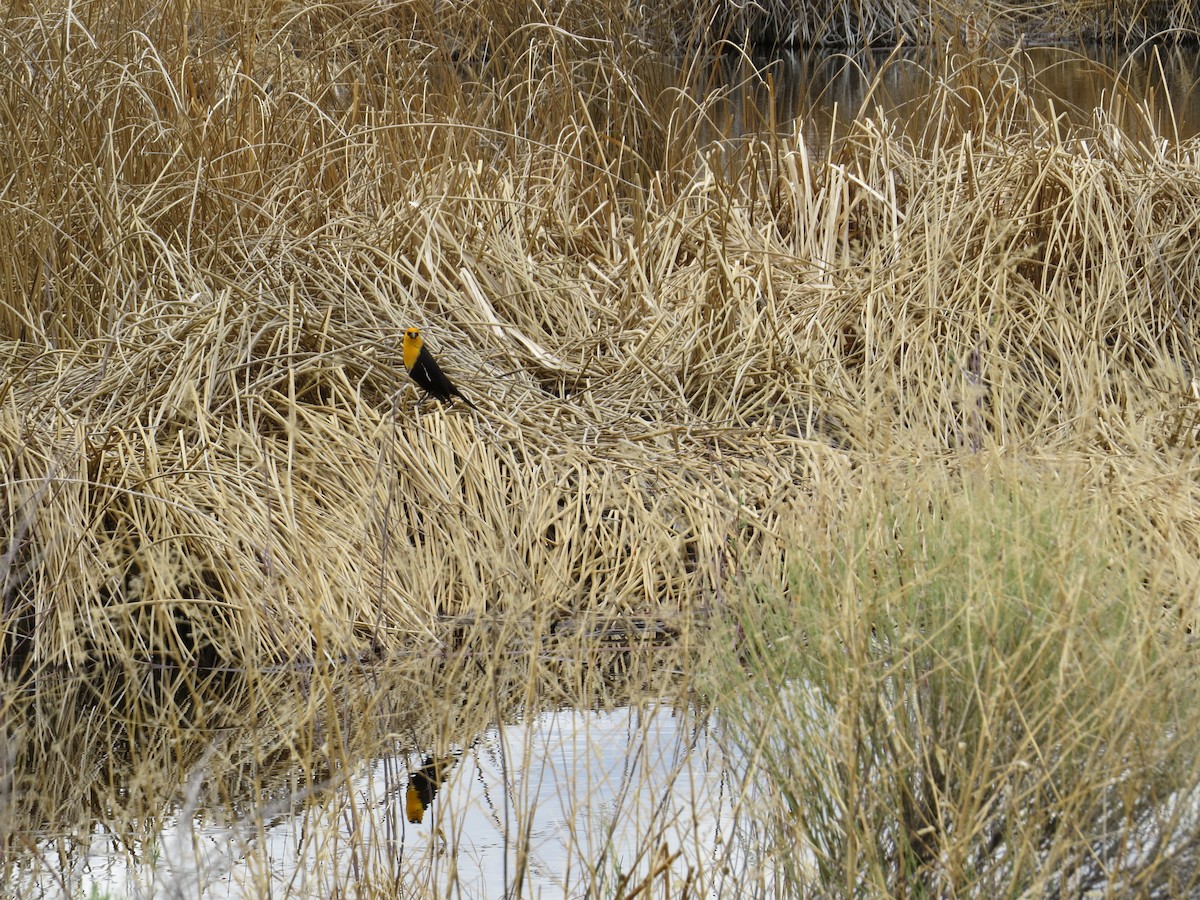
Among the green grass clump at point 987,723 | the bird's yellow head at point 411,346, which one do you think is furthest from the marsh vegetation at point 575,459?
the bird's yellow head at point 411,346

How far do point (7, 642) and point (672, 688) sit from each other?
1.25 meters

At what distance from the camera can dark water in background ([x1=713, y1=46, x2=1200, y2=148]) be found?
442cm

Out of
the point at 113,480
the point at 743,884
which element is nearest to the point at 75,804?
the point at 113,480

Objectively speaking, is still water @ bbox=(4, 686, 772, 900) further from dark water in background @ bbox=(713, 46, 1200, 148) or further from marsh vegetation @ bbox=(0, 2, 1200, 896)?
dark water in background @ bbox=(713, 46, 1200, 148)

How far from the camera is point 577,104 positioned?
15.2ft

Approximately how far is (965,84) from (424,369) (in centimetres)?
214

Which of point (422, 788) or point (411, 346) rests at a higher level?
point (411, 346)

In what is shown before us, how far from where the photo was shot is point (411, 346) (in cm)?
321

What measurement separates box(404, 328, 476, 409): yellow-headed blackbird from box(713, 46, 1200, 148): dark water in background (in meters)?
1.55

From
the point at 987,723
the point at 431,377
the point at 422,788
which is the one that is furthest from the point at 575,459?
the point at 987,723

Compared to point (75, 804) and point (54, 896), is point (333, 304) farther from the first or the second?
point (54, 896)

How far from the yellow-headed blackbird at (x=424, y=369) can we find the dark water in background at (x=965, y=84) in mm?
1548

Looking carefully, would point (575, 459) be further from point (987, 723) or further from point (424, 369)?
point (987, 723)

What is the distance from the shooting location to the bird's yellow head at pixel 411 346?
3156 millimetres
